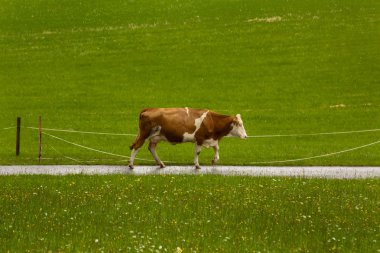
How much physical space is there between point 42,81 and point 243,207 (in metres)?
37.9

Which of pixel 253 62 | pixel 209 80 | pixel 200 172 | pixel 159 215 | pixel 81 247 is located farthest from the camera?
pixel 253 62

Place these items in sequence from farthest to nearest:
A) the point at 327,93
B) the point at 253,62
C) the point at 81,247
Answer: the point at 253,62
the point at 327,93
the point at 81,247

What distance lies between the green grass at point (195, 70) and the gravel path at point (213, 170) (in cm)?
218

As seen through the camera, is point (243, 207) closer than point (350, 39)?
Yes

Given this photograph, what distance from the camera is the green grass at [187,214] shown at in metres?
15.7

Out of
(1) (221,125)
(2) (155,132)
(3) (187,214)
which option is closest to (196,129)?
(1) (221,125)

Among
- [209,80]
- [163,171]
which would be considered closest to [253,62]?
[209,80]

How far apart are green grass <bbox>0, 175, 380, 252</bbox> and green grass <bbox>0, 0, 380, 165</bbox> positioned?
884 cm

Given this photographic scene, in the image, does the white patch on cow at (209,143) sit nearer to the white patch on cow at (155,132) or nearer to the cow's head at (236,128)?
the cow's head at (236,128)

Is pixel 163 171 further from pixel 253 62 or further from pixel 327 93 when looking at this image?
pixel 253 62

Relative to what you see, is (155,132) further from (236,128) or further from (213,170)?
(236,128)

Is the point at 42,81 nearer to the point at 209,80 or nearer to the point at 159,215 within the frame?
the point at 209,80

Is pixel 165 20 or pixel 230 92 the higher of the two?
pixel 165 20

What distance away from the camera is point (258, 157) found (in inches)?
1344
